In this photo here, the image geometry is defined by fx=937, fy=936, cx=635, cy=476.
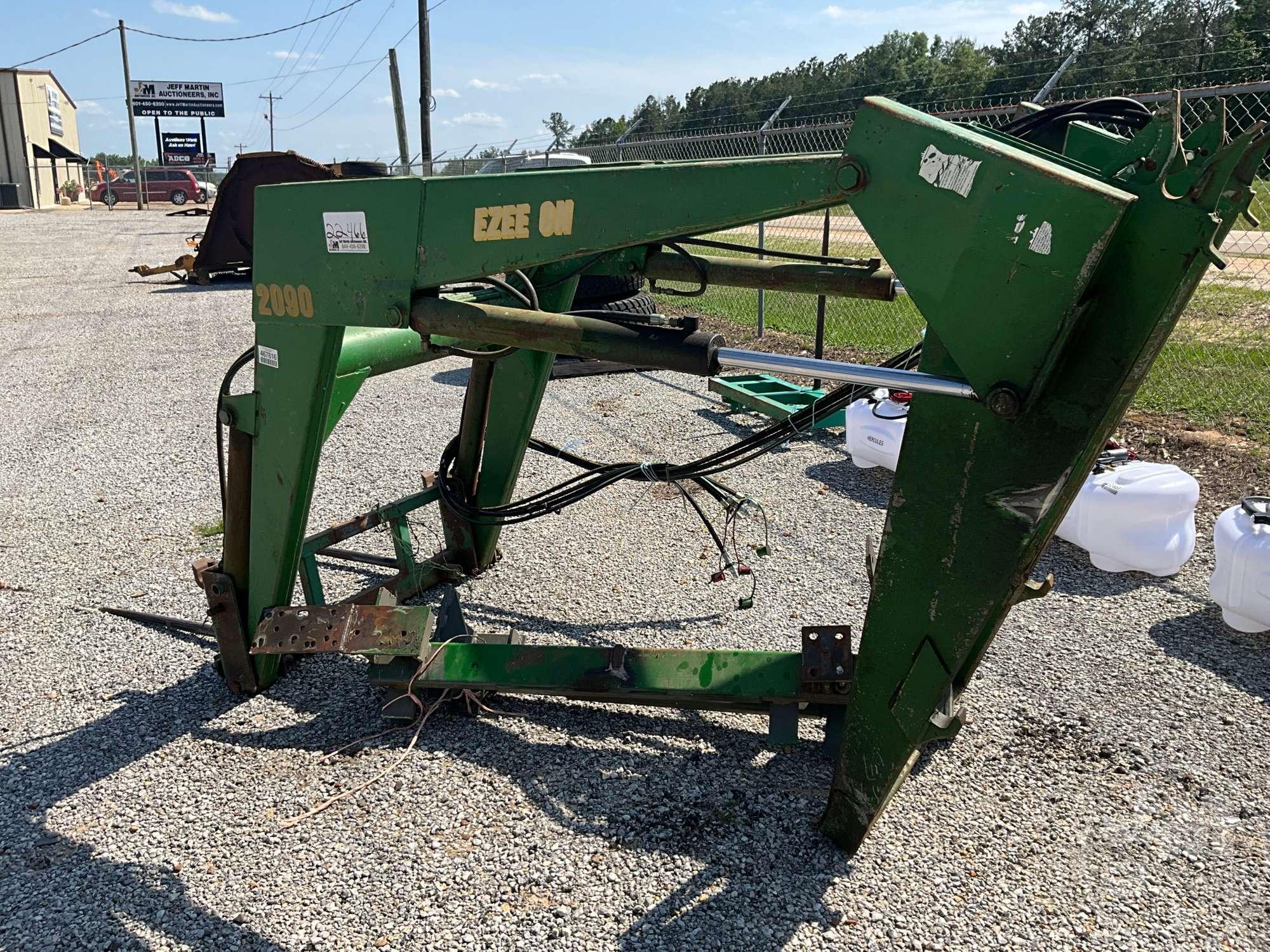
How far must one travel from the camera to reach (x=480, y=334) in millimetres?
2561

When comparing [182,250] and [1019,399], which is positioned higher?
[1019,399]

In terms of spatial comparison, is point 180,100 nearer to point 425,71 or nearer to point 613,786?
point 425,71

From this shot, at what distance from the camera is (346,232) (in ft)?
9.05

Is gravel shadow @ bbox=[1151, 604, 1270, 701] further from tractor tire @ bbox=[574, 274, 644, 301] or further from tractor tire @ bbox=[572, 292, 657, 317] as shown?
tractor tire @ bbox=[574, 274, 644, 301]

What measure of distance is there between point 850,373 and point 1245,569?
2.76 m

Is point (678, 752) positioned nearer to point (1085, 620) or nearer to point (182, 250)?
point (1085, 620)

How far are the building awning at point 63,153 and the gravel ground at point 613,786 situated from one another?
50.8 meters

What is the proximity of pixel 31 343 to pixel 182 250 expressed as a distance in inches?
448

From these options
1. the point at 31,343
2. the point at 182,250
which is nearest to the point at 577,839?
the point at 31,343

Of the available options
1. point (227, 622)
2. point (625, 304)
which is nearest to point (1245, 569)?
point (227, 622)

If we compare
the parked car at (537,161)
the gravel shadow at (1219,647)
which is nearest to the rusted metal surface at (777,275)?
the gravel shadow at (1219,647)

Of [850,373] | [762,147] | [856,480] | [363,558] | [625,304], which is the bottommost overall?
[363,558]

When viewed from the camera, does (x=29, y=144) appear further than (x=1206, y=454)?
Yes

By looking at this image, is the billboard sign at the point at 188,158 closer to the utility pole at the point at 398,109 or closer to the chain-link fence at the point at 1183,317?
the utility pole at the point at 398,109
